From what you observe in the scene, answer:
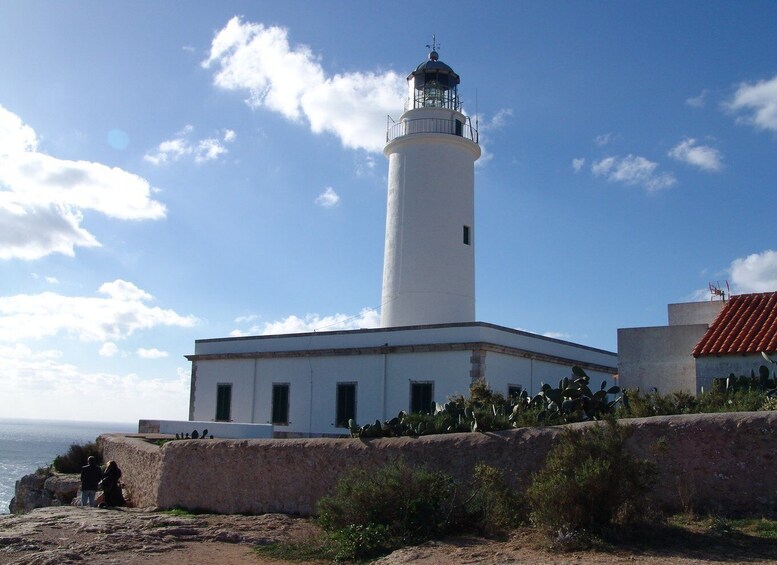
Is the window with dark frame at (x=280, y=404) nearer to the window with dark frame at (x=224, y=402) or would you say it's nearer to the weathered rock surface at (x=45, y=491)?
the window with dark frame at (x=224, y=402)

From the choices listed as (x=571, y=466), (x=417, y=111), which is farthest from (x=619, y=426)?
(x=417, y=111)

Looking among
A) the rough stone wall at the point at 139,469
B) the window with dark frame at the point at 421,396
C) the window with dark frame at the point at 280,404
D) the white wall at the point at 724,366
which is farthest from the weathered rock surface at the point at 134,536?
the window with dark frame at the point at 280,404

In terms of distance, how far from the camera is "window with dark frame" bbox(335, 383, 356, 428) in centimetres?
2148

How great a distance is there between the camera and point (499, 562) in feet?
24.1

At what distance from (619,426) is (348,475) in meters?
3.82

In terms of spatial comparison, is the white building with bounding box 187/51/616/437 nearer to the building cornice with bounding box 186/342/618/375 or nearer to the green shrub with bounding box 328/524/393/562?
the building cornice with bounding box 186/342/618/375

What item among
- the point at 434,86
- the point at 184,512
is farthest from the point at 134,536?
the point at 434,86

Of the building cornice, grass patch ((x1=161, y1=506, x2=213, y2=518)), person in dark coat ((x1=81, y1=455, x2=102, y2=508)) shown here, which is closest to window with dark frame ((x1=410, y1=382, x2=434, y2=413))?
the building cornice

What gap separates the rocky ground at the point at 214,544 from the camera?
23.1 feet

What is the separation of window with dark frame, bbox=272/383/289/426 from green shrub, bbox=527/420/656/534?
15.6 metres

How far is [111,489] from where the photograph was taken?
14297 mm

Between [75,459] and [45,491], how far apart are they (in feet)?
5.38

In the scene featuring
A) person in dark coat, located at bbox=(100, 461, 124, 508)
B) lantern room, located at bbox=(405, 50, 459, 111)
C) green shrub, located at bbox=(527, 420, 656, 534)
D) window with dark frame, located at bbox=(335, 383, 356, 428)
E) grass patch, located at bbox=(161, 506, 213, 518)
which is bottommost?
grass patch, located at bbox=(161, 506, 213, 518)

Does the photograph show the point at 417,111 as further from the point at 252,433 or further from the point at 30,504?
the point at 30,504
